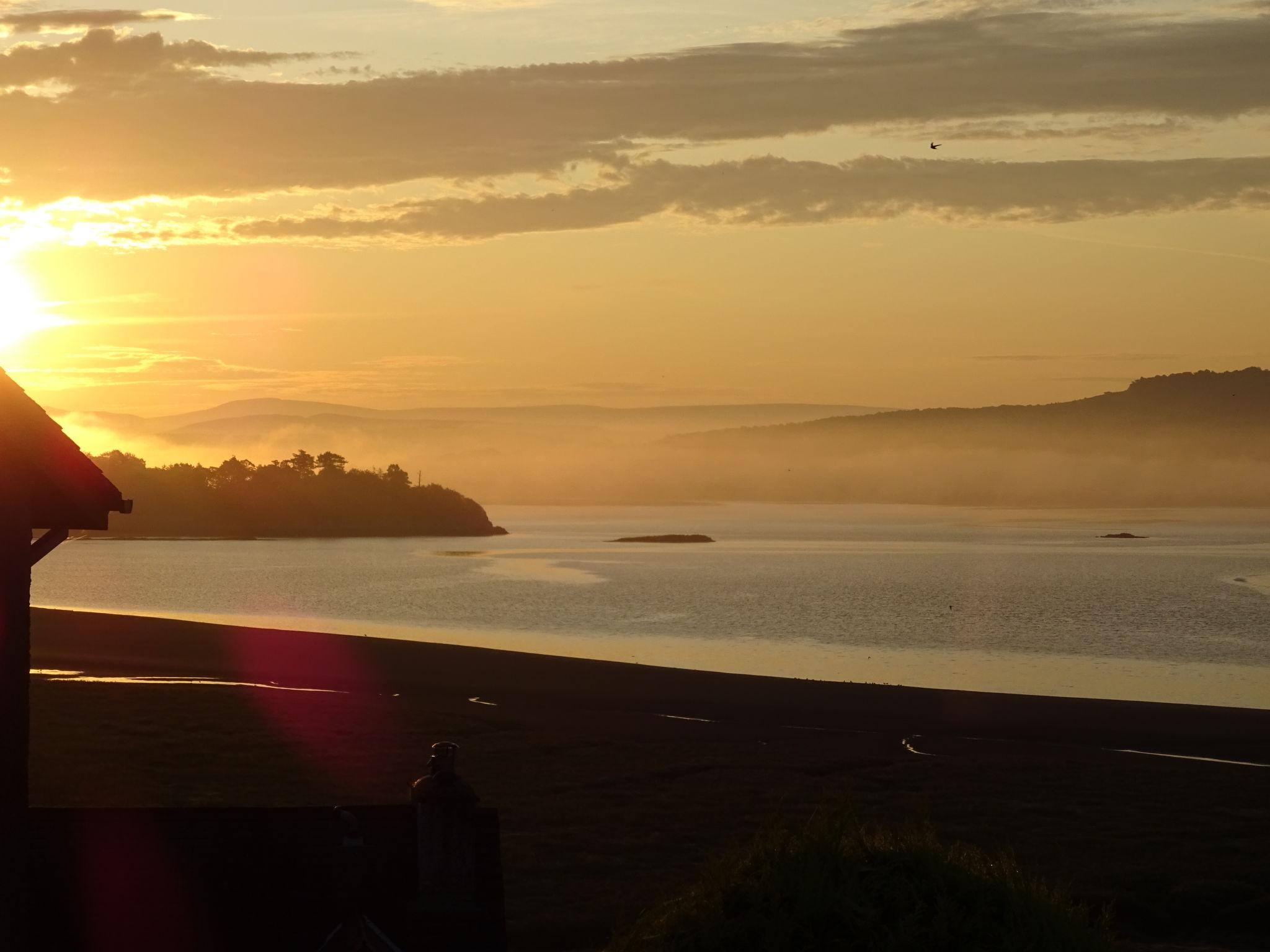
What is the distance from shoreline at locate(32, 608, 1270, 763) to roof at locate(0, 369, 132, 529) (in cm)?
2762

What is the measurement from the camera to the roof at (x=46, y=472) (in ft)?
37.8

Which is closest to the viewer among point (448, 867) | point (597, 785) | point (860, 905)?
point (860, 905)

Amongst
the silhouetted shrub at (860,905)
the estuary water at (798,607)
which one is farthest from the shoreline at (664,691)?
the silhouetted shrub at (860,905)

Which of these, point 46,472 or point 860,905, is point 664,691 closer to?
point 46,472

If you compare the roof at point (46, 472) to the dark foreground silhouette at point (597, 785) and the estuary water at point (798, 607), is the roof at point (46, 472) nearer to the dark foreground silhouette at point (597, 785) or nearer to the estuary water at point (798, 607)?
the dark foreground silhouette at point (597, 785)

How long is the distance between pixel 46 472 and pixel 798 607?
285 ft

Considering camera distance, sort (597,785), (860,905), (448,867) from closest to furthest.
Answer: (860,905) < (448,867) < (597,785)

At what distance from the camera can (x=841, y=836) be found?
8500 mm

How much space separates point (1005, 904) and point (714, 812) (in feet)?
57.6

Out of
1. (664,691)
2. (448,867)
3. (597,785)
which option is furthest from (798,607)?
(448,867)

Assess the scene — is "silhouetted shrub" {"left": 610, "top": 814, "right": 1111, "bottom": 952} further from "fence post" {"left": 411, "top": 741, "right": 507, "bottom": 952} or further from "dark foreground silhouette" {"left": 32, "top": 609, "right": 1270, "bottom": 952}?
"fence post" {"left": 411, "top": 741, "right": 507, "bottom": 952}

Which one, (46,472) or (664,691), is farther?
(664,691)

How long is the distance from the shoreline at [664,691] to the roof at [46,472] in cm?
2762

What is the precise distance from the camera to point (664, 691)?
149 ft
